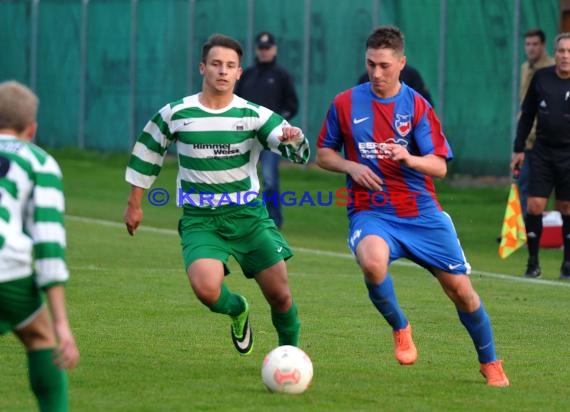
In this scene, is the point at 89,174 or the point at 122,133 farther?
the point at 122,133

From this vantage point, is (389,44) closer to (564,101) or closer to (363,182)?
(363,182)

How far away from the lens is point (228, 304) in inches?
351

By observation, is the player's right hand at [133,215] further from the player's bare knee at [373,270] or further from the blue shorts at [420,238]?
the player's bare knee at [373,270]

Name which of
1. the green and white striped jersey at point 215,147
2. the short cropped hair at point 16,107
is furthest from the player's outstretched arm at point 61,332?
the green and white striped jersey at point 215,147

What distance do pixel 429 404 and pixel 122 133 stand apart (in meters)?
21.7

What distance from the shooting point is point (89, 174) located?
26031mm

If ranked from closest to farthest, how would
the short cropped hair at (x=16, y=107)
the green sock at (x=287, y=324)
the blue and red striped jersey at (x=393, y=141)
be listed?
the short cropped hair at (x=16, y=107) → the blue and red striped jersey at (x=393, y=141) → the green sock at (x=287, y=324)

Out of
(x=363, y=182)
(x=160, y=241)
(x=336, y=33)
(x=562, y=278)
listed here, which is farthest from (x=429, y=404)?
(x=336, y=33)

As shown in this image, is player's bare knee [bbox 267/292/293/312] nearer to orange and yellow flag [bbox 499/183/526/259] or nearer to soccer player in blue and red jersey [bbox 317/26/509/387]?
soccer player in blue and red jersey [bbox 317/26/509/387]

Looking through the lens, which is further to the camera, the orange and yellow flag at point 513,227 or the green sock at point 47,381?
the orange and yellow flag at point 513,227

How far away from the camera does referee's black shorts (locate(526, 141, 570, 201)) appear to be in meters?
14.0

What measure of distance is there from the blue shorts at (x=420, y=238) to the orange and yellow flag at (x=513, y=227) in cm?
682

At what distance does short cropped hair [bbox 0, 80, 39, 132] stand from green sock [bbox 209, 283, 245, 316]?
2.77 m

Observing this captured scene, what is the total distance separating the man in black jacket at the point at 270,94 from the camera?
17984 millimetres
